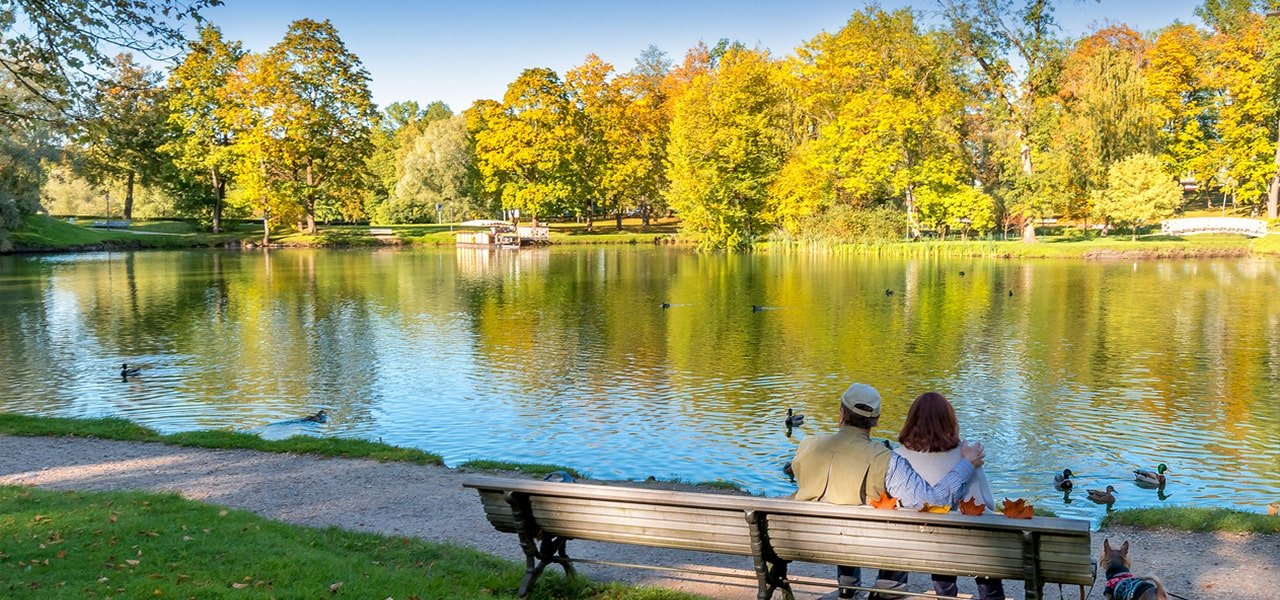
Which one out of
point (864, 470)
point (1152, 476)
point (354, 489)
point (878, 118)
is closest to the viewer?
point (864, 470)

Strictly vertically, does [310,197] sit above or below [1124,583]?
above

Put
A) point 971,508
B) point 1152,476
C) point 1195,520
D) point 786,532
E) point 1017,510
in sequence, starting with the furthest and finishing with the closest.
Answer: point 1152,476
point 1195,520
point 786,532
point 971,508
point 1017,510

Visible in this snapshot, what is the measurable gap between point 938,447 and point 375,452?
28.4 ft

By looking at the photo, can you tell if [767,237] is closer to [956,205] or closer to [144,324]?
[956,205]

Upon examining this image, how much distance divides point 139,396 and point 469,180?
71.5m

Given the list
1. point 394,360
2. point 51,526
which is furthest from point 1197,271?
point 51,526

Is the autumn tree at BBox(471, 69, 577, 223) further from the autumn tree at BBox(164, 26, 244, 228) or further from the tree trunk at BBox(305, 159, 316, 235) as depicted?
the autumn tree at BBox(164, 26, 244, 228)

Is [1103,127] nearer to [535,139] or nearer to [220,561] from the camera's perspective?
[535,139]

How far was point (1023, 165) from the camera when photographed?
2314 inches

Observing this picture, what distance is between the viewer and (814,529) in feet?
18.9

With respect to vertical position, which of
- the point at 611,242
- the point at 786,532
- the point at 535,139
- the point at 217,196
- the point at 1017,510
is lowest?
the point at 786,532

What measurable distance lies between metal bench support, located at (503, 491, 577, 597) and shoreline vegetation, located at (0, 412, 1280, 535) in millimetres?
3983

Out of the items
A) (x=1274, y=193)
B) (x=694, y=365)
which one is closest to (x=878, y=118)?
(x=1274, y=193)

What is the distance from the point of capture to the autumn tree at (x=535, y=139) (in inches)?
3061
